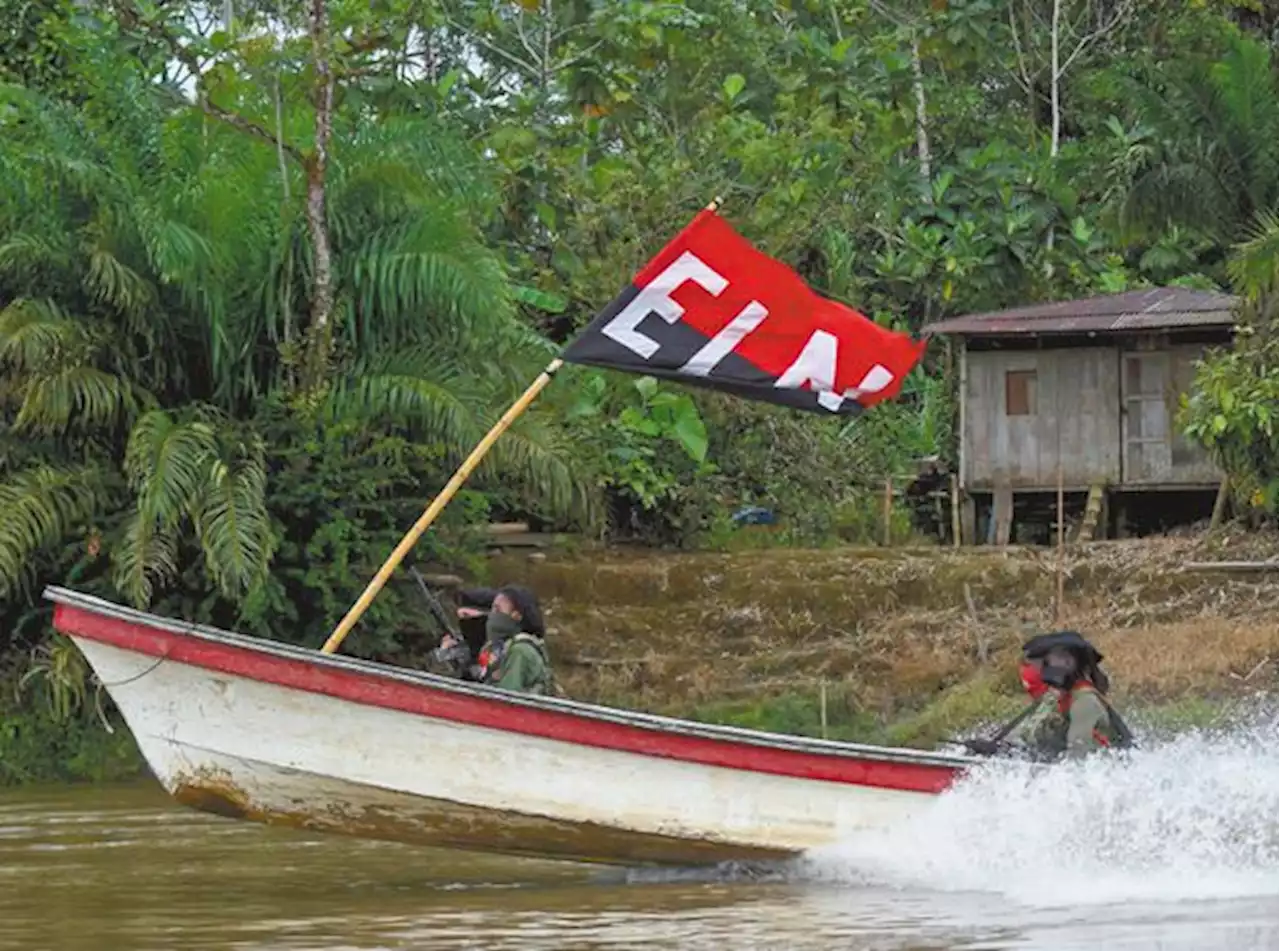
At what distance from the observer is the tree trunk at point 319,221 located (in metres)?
21.3

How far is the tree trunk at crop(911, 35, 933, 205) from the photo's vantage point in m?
32.7

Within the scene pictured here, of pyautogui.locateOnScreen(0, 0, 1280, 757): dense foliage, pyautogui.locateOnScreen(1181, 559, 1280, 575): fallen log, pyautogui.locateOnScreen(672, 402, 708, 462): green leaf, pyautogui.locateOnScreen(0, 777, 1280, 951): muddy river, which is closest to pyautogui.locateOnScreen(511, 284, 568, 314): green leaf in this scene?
pyautogui.locateOnScreen(0, 0, 1280, 757): dense foliage

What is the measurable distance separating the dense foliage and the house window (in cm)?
154

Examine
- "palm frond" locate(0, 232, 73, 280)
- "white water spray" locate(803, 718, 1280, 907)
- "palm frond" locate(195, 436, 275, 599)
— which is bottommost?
"white water spray" locate(803, 718, 1280, 907)

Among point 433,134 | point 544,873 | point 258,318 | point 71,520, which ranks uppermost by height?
point 433,134

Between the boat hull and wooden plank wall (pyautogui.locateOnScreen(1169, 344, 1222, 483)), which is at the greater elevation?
wooden plank wall (pyautogui.locateOnScreen(1169, 344, 1222, 483))

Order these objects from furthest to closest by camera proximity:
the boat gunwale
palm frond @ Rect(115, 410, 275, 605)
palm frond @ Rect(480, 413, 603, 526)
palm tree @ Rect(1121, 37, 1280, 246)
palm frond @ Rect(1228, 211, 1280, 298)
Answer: palm tree @ Rect(1121, 37, 1280, 246), palm frond @ Rect(1228, 211, 1280, 298), palm frond @ Rect(480, 413, 603, 526), palm frond @ Rect(115, 410, 275, 605), the boat gunwale

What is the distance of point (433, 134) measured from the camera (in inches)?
885

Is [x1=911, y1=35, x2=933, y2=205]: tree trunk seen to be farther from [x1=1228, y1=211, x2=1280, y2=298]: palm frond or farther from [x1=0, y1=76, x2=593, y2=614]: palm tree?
[x1=0, y1=76, x2=593, y2=614]: palm tree

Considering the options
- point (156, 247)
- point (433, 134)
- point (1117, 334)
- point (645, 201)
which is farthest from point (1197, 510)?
point (156, 247)

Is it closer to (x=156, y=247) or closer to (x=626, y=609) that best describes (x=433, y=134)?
(x=156, y=247)

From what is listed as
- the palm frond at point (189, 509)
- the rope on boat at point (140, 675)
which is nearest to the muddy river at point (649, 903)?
the rope on boat at point (140, 675)

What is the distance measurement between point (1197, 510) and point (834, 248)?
467cm

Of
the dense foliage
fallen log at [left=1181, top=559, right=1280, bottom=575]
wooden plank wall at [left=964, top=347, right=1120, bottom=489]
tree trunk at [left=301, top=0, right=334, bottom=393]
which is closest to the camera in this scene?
the dense foliage
